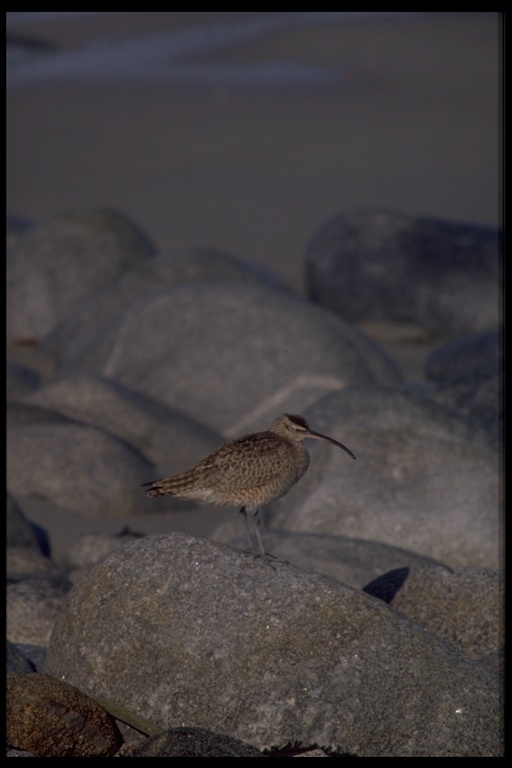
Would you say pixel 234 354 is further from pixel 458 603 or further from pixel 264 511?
pixel 458 603

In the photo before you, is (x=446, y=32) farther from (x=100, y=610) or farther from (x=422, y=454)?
(x=100, y=610)

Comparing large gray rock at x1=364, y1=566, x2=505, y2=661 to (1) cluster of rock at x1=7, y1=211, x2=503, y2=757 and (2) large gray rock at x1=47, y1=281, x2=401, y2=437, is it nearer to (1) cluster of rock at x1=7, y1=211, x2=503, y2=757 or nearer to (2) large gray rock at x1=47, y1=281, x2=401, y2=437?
(1) cluster of rock at x1=7, y1=211, x2=503, y2=757

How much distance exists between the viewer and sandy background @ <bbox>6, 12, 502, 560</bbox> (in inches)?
892

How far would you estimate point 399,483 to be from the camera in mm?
9781

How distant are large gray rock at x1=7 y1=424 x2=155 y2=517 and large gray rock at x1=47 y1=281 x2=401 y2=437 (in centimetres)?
179

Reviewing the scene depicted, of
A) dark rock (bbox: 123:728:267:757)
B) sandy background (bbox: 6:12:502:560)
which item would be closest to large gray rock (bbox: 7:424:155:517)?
dark rock (bbox: 123:728:267:757)

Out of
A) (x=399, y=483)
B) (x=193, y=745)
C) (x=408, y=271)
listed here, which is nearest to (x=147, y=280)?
(x=408, y=271)

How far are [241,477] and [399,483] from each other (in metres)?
3.12

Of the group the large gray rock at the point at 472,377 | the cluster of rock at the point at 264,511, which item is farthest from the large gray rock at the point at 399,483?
the large gray rock at the point at 472,377

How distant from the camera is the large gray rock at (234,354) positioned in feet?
41.7

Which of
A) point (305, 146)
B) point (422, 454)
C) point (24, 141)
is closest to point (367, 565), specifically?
Answer: point (422, 454)

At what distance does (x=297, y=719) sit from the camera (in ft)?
18.8

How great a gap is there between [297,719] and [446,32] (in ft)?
88.6

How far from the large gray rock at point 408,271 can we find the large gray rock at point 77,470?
6.43 meters
